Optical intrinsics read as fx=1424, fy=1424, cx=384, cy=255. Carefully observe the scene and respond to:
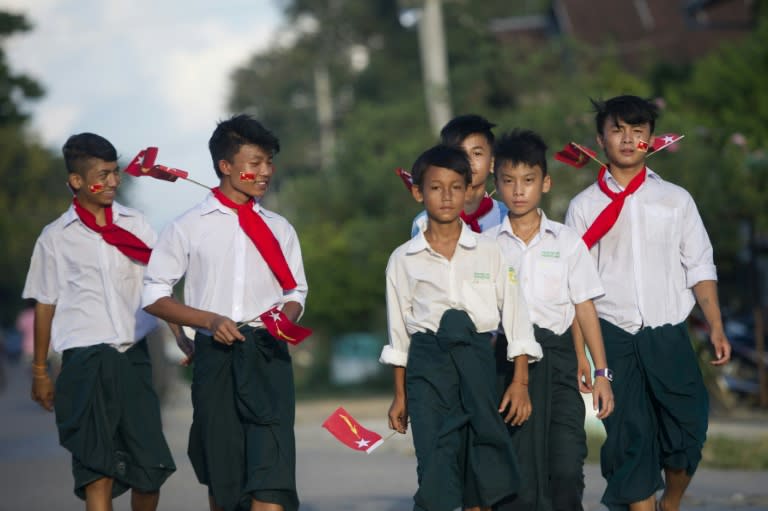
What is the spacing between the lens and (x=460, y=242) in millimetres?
6352

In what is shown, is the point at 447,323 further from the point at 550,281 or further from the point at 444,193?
the point at 550,281

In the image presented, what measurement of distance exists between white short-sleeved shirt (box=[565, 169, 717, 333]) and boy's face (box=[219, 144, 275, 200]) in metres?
1.66

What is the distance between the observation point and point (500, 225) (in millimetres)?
6906

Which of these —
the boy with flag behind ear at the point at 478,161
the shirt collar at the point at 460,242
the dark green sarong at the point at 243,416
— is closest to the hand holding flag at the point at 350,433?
the dark green sarong at the point at 243,416

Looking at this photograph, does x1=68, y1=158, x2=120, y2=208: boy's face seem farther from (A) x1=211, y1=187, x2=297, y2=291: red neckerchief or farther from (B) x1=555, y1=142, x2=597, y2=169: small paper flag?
(B) x1=555, y1=142, x2=597, y2=169: small paper flag

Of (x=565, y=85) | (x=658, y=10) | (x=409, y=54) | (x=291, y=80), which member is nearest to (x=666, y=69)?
(x=565, y=85)

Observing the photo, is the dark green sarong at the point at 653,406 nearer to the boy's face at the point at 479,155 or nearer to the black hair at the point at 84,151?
the boy's face at the point at 479,155

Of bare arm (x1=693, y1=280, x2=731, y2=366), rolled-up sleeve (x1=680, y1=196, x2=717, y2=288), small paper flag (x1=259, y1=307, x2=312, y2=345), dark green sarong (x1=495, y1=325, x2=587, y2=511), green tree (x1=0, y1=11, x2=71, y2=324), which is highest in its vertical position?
green tree (x1=0, y1=11, x2=71, y2=324)

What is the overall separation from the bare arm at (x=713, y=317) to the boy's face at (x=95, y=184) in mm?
3034

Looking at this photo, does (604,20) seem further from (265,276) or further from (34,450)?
(265,276)

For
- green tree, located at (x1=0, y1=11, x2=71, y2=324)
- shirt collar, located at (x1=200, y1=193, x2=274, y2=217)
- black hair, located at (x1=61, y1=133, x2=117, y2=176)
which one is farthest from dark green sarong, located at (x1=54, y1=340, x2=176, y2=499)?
green tree, located at (x1=0, y1=11, x2=71, y2=324)

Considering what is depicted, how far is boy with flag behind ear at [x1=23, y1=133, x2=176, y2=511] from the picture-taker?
7270 millimetres

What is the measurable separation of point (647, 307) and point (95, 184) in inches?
114

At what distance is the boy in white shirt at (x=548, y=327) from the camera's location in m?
6.54
